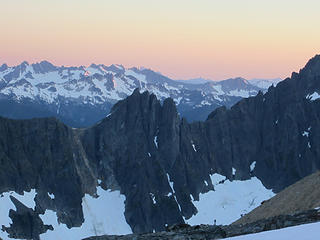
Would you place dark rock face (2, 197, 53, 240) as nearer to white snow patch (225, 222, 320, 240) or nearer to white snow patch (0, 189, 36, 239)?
white snow patch (0, 189, 36, 239)

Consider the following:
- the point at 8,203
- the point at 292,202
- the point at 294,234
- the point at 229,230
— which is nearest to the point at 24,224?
the point at 8,203

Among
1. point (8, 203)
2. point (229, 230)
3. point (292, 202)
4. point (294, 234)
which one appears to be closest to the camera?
point (294, 234)

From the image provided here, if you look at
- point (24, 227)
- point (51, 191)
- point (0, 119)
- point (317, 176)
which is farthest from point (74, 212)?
point (317, 176)

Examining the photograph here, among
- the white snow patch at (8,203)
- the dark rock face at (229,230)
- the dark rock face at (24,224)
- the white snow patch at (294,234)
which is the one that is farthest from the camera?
the dark rock face at (24,224)

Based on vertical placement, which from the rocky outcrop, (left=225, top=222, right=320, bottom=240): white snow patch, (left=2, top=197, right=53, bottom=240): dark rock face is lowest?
(left=225, top=222, right=320, bottom=240): white snow patch

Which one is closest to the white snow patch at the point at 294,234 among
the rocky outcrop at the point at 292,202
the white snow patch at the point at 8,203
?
the rocky outcrop at the point at 292,202

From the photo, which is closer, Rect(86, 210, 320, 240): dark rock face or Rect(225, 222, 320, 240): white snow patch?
Rect(225, 222, 320, 240): white snow patch

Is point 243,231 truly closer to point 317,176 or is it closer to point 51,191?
point 317,176

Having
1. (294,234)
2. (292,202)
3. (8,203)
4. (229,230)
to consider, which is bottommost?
(294,234)

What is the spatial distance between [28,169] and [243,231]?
16457cm

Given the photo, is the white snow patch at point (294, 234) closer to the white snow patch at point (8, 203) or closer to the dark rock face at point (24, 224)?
the white snow patch at point (8, 203)

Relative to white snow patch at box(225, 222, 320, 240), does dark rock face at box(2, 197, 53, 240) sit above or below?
above

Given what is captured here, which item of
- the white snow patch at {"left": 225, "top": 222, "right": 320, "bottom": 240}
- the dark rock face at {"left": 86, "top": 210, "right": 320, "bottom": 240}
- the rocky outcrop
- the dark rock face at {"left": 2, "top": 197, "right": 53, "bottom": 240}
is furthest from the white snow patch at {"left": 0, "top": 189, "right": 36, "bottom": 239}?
the white snow patch at {"left": 225, "top": 222, "right": 320, "bottom": 240}

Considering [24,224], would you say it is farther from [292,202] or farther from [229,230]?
[229,230]
